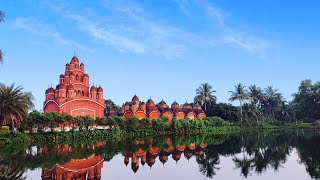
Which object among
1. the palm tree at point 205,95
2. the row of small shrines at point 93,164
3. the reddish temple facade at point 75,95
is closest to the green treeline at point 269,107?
the palm tree at point 205,95

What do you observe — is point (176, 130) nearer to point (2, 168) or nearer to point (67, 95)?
point (67, 95)

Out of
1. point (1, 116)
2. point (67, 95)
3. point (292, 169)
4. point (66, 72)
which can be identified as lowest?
point (292, 169)

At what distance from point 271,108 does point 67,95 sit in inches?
2215

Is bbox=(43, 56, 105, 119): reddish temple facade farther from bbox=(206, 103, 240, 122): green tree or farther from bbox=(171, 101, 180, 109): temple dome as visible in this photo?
bbox=(206, 103, 240, 122): green tree

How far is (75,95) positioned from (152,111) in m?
15.4

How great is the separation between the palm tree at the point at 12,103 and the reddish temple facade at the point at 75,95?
1430cm

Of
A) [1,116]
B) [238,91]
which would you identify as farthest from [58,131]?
[238,91]

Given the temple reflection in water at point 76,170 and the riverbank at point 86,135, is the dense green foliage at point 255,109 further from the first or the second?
the temple reflection in water at point 76,170

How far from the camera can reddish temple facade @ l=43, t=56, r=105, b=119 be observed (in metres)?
51.3

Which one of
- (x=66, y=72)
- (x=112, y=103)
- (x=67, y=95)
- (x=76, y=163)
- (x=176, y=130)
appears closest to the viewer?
(x=76, y=163)

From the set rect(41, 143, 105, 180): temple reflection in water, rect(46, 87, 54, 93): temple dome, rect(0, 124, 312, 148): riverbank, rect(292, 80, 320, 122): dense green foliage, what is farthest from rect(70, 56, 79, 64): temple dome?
rect(292, 80, 320, 122): dense green foliage

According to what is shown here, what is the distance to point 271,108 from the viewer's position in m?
88.4

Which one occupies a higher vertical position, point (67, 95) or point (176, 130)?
point (67, 95)

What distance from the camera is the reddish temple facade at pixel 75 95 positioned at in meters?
51.3
